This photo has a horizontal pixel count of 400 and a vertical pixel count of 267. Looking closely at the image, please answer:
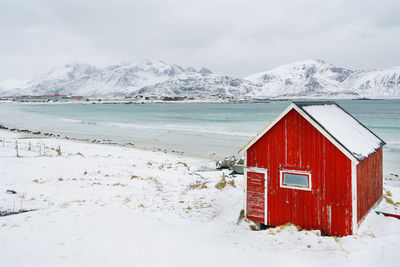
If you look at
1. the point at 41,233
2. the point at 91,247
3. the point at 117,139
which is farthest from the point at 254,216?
the point at 117,139

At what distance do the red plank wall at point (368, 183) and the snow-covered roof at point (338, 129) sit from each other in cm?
45

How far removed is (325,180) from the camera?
461 inches

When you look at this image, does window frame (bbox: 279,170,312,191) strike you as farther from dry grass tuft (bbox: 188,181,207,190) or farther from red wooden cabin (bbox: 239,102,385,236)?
dry grass tuft (bbox: 188,181,207,190)

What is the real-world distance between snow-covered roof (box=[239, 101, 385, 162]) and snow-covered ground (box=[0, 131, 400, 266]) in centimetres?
276

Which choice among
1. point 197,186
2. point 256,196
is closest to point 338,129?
point 256,196

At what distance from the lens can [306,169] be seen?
39.5ft

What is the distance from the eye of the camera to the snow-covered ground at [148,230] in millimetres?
9711

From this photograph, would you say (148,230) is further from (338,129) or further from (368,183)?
(368,183)

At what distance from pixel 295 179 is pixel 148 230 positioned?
5.71 metres

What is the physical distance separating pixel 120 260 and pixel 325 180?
7.28 meters

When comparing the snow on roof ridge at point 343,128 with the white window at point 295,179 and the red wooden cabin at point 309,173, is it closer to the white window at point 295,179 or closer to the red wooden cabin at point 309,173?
the red wooden cabin at point 309,173

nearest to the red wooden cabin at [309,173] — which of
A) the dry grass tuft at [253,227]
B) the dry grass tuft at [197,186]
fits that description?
the dry grass tuft at [253,227]

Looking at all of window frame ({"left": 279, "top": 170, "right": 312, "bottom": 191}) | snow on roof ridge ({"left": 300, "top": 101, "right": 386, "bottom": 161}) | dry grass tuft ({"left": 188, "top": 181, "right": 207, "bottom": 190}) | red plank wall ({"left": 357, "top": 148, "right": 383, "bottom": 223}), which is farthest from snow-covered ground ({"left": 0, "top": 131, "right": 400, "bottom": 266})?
snow on roof ridge ({"left": 300, "top": 101, "right": 386, "bottom": 161})

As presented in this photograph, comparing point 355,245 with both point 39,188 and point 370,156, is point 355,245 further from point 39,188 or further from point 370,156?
point 39,188
